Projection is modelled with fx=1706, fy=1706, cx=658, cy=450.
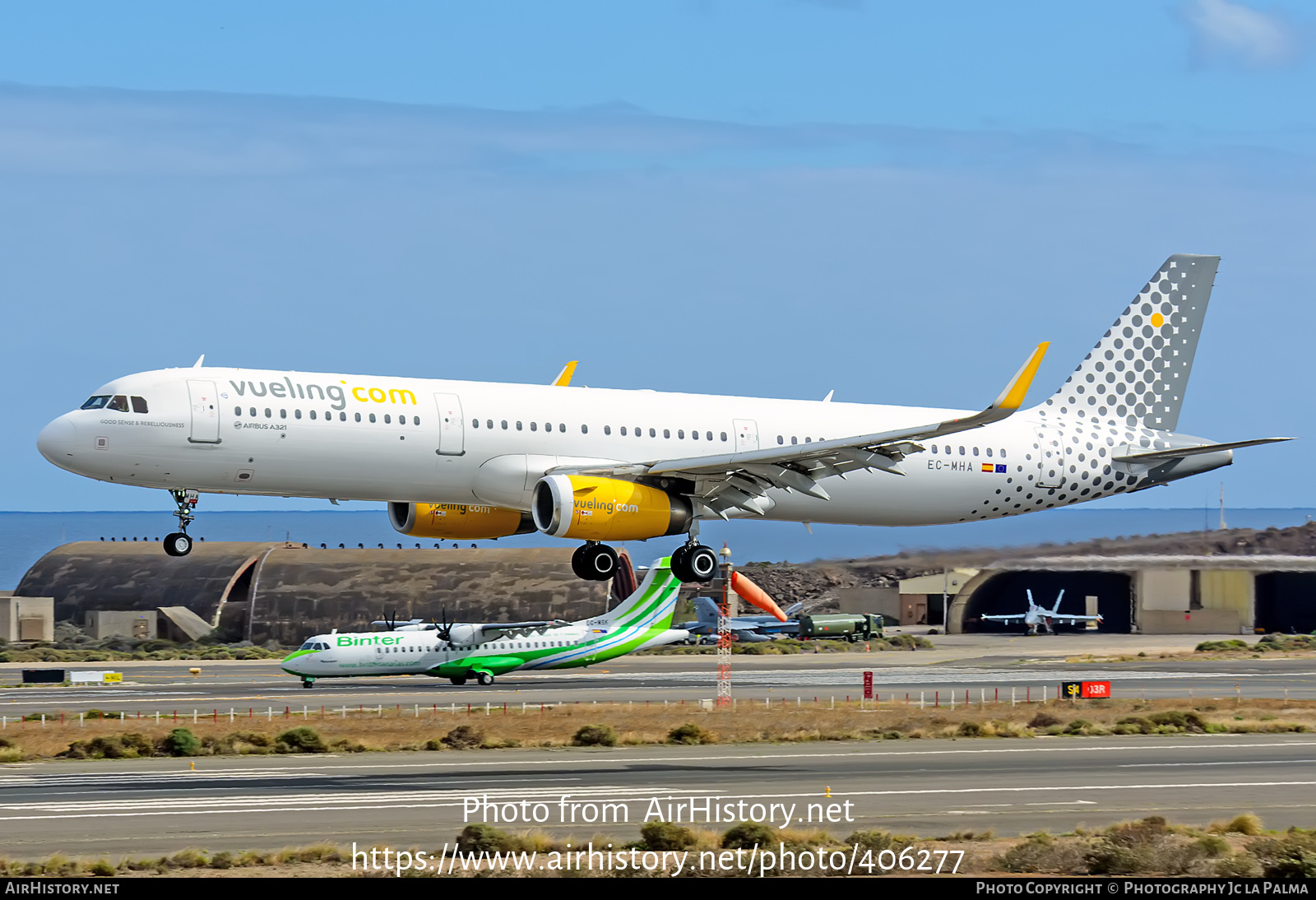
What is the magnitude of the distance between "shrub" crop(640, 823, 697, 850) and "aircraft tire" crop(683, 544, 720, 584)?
15.0m

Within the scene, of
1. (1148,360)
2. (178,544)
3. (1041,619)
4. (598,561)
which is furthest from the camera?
(1041,619)

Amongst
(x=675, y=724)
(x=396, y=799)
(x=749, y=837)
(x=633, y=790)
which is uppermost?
(x=749, y=837)

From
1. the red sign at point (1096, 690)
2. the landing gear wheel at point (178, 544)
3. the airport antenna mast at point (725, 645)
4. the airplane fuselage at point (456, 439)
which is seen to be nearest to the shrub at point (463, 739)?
the airport antenna mast at point (725, 645)

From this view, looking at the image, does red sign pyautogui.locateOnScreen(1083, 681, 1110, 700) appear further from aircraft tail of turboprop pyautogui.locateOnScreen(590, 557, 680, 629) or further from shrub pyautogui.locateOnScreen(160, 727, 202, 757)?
shrub pyautogui.locateOnScreen(160, 727, 202, 757)

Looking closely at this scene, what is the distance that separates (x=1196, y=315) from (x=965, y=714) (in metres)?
20.6

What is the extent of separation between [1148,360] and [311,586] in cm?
8250

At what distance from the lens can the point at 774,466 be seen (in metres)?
46.4

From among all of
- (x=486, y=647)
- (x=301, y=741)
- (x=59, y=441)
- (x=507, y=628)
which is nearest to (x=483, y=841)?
(x=59, y=441)

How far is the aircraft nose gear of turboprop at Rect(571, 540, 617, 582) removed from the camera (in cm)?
4741

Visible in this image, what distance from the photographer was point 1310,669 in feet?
328

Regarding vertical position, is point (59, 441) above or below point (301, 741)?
above

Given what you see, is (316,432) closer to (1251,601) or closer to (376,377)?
(376,377)

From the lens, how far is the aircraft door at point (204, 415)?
41.6 meters

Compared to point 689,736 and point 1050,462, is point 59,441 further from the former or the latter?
point 1050,462
